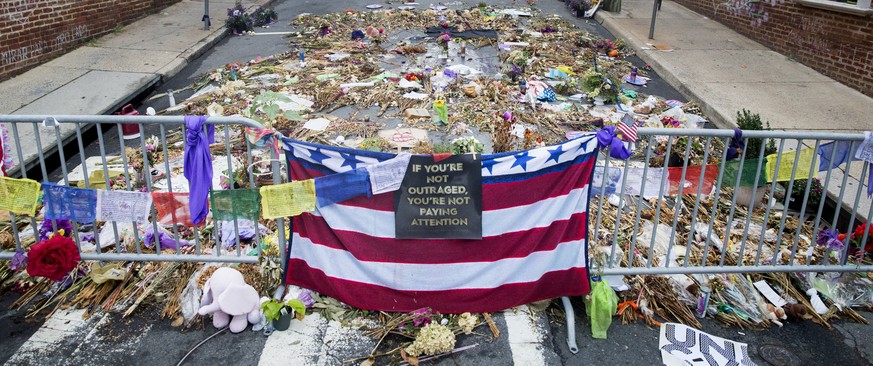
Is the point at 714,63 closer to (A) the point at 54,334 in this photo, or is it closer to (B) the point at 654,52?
(B) the point at 654,52

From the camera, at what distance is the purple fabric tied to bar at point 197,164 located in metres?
3.98

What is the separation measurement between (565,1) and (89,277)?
15.3 m

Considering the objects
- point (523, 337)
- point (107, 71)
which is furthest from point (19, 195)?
point (107, 71)

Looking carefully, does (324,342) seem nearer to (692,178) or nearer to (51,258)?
(51,258)

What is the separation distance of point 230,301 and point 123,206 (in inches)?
40.0

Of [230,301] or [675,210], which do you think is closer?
[230,301]

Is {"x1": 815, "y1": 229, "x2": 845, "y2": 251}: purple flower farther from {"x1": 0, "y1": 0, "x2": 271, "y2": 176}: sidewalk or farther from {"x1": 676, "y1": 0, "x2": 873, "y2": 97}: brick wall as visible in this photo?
{"x1": 0, "y1": 0, "x2": 271, "y2": 176}: sidewalk

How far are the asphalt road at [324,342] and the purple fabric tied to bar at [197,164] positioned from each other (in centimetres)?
83

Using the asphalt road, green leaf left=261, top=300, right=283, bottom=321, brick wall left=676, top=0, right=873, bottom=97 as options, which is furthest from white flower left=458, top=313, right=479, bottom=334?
brick wall left=676, top=0, right=873, bottom=97

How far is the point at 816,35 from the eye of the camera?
1038 cm

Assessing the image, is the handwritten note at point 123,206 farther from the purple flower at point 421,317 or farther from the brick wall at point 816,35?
the brick wall at point 816,35

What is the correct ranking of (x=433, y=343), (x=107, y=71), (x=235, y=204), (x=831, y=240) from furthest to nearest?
(x=107, y=71) → (x=831, y=240) → (x=235, y=204) → (x=433, y=343)

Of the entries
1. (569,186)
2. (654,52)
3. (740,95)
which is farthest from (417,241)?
(654,52)

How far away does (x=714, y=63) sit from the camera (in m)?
10.9
